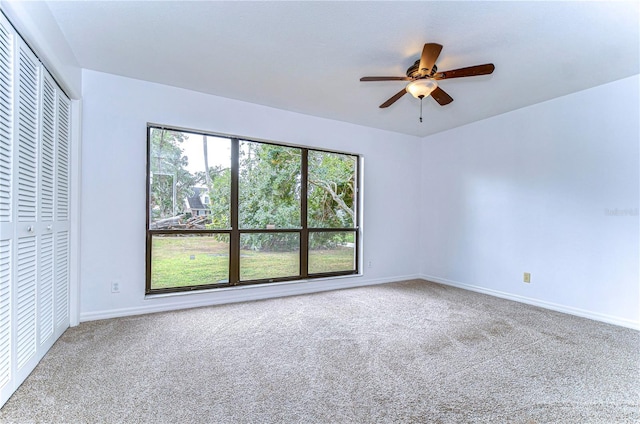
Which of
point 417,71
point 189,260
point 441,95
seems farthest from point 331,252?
point 417,71

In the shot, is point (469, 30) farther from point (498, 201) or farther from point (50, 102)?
point (50, 102)

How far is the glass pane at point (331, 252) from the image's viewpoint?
4297 mm

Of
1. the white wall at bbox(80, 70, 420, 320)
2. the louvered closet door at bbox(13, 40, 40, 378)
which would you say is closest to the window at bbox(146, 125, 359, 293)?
the white wall at bbox(80, 70, 420, 320)

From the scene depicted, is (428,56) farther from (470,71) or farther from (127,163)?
(127,163)

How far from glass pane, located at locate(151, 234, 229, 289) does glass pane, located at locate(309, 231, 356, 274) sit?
122 cm

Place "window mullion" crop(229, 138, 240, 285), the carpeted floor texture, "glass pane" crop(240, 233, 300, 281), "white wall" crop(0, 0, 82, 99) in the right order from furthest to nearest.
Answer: "glass pane" crop(240, 233, 300, 281)
"window mullion" crop(229, 138, 240, 285)
"white wall" crop(0, 0, 82, 99)
the carpeted floor texture

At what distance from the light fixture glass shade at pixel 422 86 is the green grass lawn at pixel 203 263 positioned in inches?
99.4

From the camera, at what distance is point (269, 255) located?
3.96 metres

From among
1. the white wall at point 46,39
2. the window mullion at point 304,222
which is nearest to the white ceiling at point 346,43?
the white wall at point 46,39

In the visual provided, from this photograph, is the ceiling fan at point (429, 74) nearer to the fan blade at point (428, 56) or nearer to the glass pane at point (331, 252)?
the fan blade at point (428, 56)

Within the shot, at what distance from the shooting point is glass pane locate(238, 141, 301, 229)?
3.80m

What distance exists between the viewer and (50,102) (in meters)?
2.31

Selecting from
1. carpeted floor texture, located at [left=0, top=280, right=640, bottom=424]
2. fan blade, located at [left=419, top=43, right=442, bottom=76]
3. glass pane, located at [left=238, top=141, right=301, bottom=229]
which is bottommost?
carpeted floor texture, located at [left=0, top=280, right=640, bottom=424]

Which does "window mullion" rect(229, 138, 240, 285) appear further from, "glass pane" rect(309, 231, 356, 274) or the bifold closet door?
the bifold closet door
